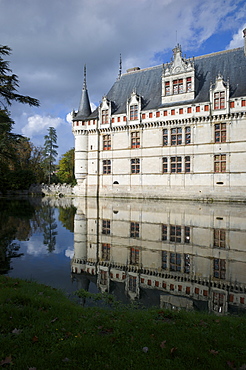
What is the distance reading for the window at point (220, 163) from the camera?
1091 inches

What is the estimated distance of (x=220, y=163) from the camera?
27.8m

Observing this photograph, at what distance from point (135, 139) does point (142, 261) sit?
2650 cm

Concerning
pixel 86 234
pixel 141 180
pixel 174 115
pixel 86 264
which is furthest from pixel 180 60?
pixel 86 264

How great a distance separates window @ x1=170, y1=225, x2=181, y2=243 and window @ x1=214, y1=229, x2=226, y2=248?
1.28 m

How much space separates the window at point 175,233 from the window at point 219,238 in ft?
4.19

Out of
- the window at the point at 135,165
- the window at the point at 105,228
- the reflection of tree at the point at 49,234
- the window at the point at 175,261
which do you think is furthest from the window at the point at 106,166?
the window at the point at 175,261

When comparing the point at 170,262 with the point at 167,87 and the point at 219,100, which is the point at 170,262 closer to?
the point at 219,100

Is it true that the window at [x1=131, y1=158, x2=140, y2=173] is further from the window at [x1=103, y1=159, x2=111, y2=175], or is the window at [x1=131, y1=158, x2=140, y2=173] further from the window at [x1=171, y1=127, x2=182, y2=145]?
the window at [x1=171, y1=127, x2=182, y2=145]

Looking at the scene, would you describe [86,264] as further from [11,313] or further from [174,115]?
[174,115]

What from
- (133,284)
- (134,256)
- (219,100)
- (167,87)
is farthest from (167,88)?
(133,284)

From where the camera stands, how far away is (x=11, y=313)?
12.2ft

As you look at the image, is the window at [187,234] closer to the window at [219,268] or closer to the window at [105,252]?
the window at [219,268]

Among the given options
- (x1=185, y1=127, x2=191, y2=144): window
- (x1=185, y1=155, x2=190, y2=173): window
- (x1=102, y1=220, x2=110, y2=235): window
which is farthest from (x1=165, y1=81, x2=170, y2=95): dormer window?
(x1=102, y1=220, x2=110, y2=235): window

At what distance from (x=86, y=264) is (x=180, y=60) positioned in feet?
96.7
